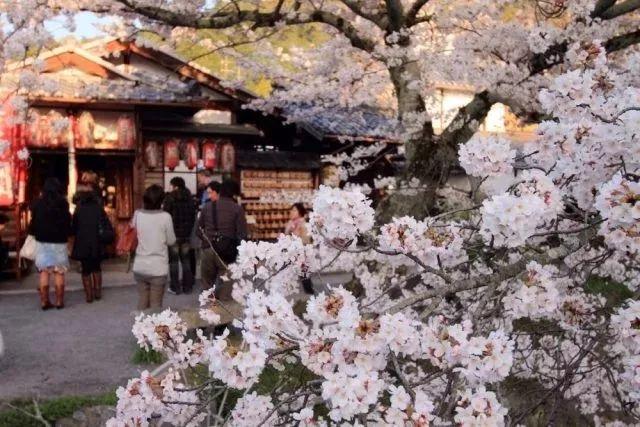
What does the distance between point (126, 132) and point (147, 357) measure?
322 inches

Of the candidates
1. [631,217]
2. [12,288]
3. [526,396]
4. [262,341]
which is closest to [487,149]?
[631,217]

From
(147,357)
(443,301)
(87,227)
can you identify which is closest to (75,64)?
(87,227)

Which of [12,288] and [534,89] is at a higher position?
[534,89]

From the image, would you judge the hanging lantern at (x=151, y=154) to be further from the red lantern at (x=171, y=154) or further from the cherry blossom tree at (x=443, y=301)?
the cherry blossom tree at (x=443, y=301)

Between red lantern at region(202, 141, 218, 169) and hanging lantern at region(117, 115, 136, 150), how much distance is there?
153 centimetres

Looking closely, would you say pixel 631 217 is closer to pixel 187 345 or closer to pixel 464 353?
pixel 464 353

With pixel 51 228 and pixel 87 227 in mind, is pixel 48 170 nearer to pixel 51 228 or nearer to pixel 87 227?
pixel 87 227

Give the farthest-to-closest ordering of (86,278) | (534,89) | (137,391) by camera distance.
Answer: (86,278)
(534,89)
(137,391)

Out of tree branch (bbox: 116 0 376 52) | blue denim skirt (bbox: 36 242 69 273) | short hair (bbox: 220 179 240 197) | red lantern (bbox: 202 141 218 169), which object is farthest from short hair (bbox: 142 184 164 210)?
red lantern (bbox: 202 141 218 169)

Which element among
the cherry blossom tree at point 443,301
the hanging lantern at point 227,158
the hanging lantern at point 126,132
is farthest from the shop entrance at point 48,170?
the cherry blossom tree at point 443,301

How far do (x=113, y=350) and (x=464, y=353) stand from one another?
20.6 feet

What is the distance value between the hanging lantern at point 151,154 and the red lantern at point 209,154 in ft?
3.39

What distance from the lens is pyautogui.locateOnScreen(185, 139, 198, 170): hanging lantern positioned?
15078 mm

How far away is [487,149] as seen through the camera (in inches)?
123
